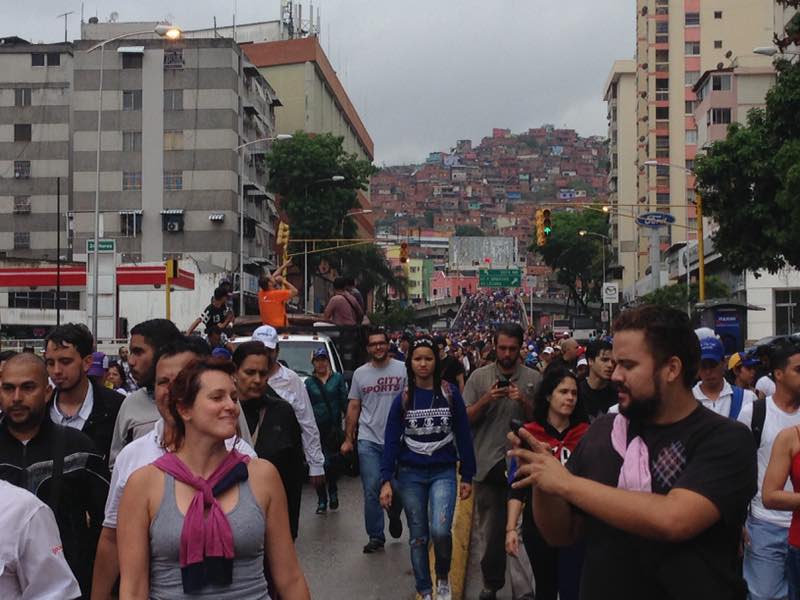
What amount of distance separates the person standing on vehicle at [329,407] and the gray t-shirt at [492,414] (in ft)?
18.4

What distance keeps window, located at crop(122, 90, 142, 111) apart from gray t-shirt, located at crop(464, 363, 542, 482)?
6482 centimetres

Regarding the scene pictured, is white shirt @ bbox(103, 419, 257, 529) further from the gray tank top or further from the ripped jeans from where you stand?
the ripped jeans

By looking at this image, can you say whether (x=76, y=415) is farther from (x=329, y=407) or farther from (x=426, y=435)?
(x=329, y=407)

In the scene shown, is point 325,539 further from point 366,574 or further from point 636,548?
point 636,548

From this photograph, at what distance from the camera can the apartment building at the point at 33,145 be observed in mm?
75812

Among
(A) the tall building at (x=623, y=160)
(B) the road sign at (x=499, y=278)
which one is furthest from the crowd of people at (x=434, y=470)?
(B) the road sign at (x=499, y=278)

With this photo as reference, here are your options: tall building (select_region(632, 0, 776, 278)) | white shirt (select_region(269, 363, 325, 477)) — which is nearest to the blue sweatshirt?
white shirt (select_region(269, 363, 325, 477))

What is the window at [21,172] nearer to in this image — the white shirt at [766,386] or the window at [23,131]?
the window at [23,131]

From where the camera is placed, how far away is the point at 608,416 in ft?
14.7

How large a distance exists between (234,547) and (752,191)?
111 ft

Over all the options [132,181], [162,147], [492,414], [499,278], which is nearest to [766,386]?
[492,414]

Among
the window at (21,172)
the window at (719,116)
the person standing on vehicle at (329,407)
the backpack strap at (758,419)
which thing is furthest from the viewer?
the window at (21,172)

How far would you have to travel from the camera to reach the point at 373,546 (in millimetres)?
12398

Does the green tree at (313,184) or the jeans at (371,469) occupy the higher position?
the green tree at (313,184)
